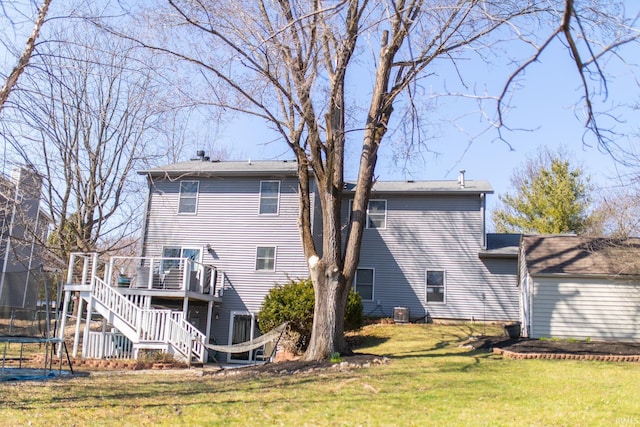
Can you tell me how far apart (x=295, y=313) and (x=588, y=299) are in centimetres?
818

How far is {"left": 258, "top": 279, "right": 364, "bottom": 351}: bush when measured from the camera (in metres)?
15.8

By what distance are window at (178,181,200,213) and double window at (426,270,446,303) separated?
9.44 meters

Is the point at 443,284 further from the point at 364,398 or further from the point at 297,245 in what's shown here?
the point at 364,398

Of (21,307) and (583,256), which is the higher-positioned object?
(583,256)

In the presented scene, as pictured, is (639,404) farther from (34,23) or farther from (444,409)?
(34,23)

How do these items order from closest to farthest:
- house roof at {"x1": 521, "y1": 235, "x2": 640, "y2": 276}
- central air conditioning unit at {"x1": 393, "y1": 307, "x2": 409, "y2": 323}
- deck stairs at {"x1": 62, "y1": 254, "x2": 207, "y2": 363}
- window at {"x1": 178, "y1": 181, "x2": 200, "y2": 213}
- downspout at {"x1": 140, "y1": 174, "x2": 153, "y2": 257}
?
deck stairs at {"x1": 62, "y1": 254, "x2": 207, "y2": 363}, house roof at {"x1": 521, "y1": 235, "x2": 640, "y2": 276}, central air conditioning unit at {"x1": 393, "y1": 307, "x2": 409, "y2": 323}, downspout at {"x1": 140, "y1": 174, "x2": 153, "y2": 257}, window at {"x1": 178, "y1": 181, "x2": 200, "y2": 213}

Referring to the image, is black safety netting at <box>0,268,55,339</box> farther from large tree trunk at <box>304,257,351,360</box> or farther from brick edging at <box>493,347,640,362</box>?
brick edging at <box>493,347,640,362</box>

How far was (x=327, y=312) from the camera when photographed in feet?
36.1

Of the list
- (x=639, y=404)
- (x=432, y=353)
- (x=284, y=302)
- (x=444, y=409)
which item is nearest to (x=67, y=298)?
(x=284, y=302)

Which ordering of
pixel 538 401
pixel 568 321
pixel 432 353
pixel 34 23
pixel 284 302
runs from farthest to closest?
pixel 284 302, pixel 568 321, pixel 432 353, pixel 538 401, pixel 34 23

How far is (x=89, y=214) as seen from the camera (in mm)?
20203

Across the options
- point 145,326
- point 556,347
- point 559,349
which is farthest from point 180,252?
point 559,349

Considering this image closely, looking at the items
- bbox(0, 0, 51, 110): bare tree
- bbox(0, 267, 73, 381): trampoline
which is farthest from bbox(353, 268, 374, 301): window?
bbox(0, 0, 51, 110): bare tree

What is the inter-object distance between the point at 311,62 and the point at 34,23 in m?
5.69
